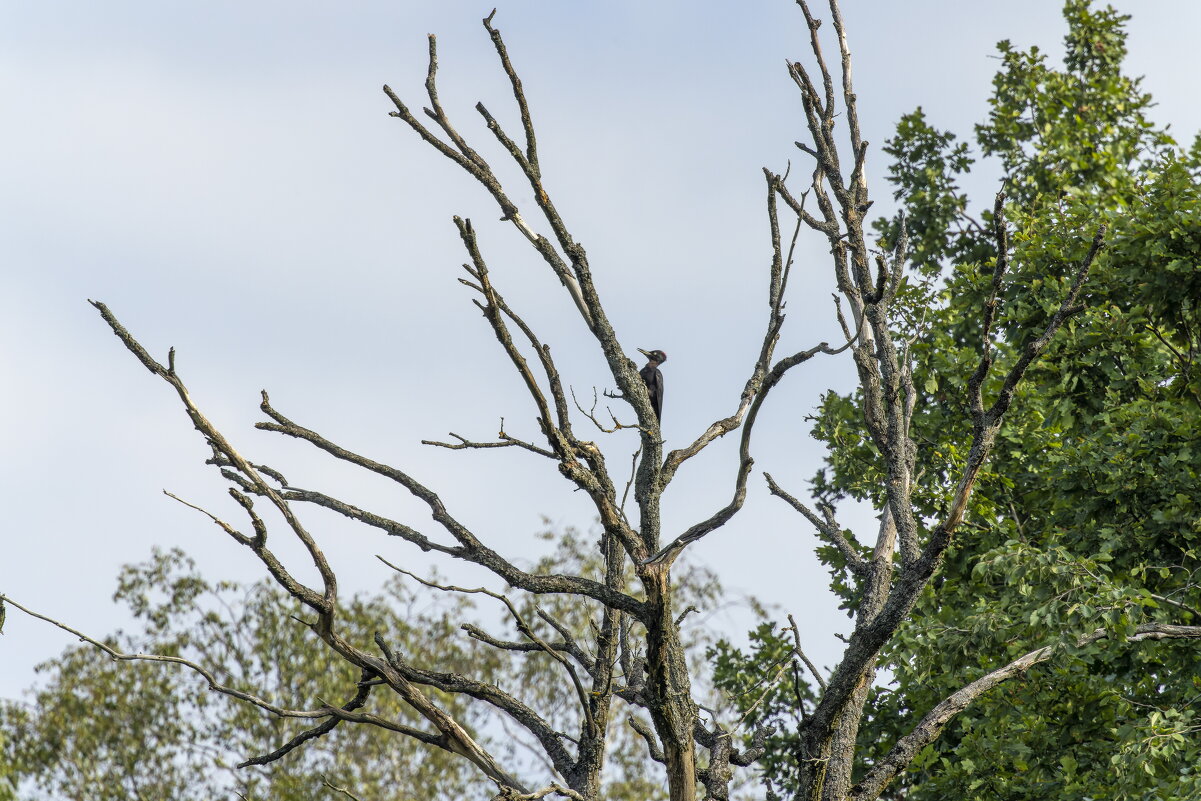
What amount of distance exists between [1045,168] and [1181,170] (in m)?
7.64

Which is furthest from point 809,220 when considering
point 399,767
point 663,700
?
point 399,767

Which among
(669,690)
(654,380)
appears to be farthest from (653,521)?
(654,380)

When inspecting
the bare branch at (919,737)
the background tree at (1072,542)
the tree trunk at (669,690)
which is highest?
the background tree at (1072,542)

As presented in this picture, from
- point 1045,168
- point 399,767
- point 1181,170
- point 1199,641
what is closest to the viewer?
point 1199,641

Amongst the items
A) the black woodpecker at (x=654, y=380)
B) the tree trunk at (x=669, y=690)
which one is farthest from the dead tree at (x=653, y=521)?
the black woodpecker at (x=654, y=380)

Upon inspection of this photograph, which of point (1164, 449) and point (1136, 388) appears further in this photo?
point (1136, 388)

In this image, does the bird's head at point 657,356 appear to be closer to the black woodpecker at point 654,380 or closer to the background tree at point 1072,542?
the black woodpecker at point 654,380

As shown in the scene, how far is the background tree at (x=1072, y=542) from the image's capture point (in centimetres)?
838

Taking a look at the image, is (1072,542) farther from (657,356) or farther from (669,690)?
(669,690)

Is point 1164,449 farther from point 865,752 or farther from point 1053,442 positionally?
point 865,752

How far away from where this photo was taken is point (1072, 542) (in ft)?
33.5

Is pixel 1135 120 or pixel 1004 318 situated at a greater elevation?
pixel 1135 120

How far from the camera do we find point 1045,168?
18.2m

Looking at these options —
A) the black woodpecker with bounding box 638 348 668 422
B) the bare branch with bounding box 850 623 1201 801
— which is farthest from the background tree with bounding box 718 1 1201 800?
the black woodpecker with bounding box 638 348 668 422
